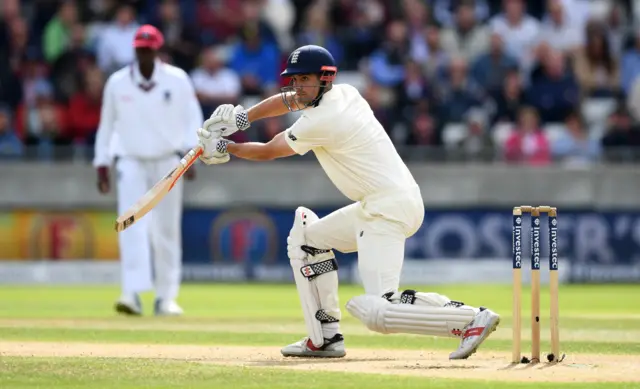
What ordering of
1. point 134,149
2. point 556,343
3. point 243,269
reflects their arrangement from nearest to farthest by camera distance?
point 556,343
point 134,149
point 243,269

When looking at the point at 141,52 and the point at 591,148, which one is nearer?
the point at 141,52

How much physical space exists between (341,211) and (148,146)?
11.8 feet

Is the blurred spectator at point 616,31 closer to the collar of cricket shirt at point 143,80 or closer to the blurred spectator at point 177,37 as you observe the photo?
the blurred spectator at point 177,37

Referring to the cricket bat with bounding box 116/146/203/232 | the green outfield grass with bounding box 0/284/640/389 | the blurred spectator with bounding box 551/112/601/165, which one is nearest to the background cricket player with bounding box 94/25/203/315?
the green outfield grass with bounding box 0/284/640/389

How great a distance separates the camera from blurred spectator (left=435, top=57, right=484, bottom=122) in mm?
15680

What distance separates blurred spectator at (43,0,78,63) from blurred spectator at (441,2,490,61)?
4656 mm

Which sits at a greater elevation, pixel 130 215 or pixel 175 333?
pixel 130 215

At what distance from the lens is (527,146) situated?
1545 cm

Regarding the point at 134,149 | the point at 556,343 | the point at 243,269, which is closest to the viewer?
the point at 556,343

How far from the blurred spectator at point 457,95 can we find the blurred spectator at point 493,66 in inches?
5.7

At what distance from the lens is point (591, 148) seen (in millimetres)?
15594

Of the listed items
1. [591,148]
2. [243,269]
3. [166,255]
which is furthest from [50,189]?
[591,148]

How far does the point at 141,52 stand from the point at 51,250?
5389 mm

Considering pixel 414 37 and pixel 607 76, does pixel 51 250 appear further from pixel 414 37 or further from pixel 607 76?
pixel 607 76
